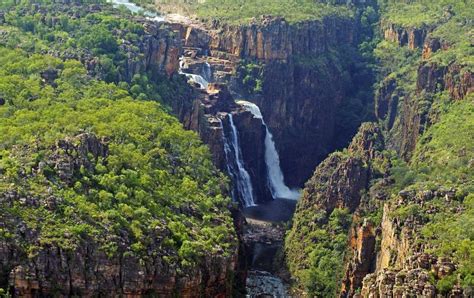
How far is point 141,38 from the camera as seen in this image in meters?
120

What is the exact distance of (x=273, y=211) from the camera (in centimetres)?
12362

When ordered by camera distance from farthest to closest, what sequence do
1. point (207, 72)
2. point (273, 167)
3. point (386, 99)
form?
point (386, 99) → point (207, 72) → point (273, 167)

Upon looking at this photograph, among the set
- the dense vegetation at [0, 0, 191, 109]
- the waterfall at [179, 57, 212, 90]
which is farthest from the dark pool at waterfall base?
the waterfall at [179, 57, 212, 90]

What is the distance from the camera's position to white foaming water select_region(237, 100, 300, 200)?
133 meters

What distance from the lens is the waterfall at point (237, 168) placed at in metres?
124

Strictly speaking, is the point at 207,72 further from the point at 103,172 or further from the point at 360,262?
the point at 103,172

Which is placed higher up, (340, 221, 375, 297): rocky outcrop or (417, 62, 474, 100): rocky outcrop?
(417, 62, 474, 100): rocky outcrop

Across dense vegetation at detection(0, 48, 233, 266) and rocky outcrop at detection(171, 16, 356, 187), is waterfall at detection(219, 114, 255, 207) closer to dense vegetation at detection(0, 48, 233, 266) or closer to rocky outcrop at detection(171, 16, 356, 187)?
rocky outcrop at detection(171, 16, 356, 187)

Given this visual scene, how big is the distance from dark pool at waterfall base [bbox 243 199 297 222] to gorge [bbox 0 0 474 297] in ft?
1.20

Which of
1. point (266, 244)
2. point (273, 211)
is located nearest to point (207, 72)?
point (273, 211)

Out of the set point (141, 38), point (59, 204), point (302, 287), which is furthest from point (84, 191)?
point (141, 38)

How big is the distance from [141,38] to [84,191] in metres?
44.2

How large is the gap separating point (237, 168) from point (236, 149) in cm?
316

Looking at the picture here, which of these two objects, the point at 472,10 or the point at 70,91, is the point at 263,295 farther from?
the point at 472,10
